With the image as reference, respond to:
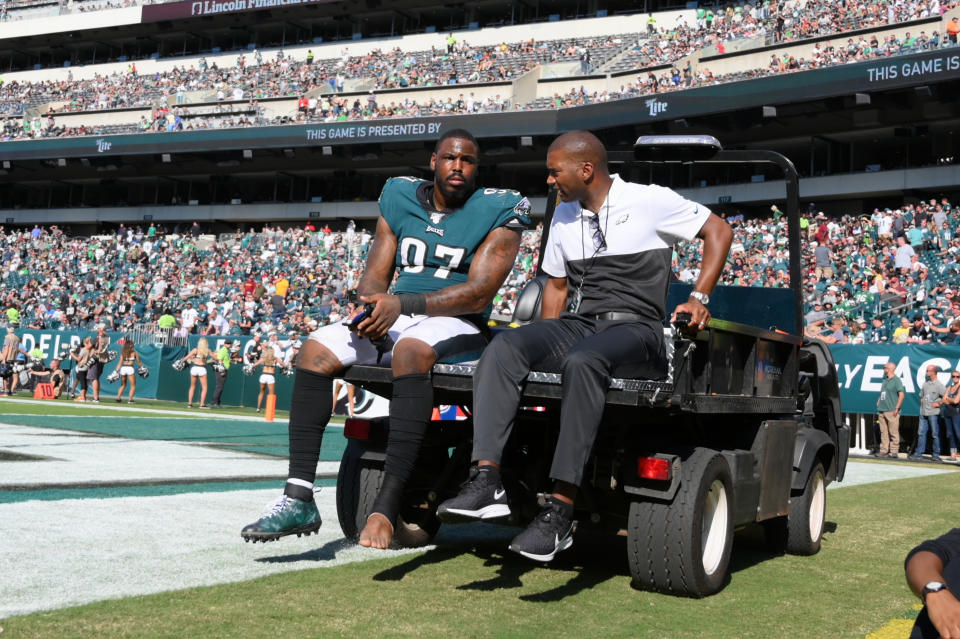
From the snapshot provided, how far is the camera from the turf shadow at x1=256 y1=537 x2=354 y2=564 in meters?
4.92

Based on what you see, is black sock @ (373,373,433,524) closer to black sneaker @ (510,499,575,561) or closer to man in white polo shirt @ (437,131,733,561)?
man in white polo shirt @ (437,131,733,561)

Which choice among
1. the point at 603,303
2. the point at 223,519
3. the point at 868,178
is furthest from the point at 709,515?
the point at 868,178

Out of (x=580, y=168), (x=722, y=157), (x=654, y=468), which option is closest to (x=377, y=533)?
(x=654, y=468)

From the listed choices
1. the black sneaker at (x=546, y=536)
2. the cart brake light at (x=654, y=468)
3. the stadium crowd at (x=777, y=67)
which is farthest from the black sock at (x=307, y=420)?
the stadium crowd at (x=777, y=67)

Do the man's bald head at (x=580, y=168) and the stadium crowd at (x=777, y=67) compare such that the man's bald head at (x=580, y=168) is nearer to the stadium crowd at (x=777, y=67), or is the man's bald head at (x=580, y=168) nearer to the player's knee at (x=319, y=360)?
the player's knee at (x=319, y=360)

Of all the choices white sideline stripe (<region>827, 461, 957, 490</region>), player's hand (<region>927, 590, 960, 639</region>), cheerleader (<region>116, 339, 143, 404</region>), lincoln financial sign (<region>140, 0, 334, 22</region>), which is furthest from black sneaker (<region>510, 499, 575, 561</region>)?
lincoln financial sign (<region>140, 0, 334, 22</region>)

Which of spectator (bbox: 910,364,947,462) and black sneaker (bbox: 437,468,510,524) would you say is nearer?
black sneaker (bbox: 437,468,510,524)

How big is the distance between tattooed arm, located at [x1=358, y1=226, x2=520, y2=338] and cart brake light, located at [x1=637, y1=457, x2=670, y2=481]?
110 cm

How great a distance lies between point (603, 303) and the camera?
4.86 m

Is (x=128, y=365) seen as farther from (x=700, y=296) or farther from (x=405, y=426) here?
(x=700, y=296)

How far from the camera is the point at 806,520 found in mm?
6133

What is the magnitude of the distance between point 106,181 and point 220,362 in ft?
112

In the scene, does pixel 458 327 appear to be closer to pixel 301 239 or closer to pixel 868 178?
pixel 868 178

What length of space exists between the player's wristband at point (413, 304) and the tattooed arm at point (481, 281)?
0.03 m
